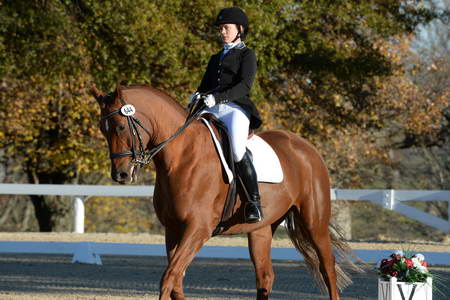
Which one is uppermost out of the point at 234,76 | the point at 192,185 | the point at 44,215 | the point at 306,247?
the point at 234,76

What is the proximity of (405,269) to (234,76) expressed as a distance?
85.1 inches

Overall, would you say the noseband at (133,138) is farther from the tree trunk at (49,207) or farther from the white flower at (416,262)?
the tree trunk at (49,207)

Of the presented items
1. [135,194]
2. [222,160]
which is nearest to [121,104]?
[222,160]

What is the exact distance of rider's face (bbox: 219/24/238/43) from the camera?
7512 millimetres

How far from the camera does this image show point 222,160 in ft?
23.5

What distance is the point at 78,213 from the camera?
17062 mm

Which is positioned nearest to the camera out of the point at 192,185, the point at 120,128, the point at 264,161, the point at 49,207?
the point at 120,128

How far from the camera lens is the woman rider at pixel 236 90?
7.29 metres

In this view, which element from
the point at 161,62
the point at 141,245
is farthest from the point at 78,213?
the point at 141,245

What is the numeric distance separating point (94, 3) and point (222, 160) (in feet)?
→ 38.5

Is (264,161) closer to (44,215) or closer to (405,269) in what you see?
(405,269)

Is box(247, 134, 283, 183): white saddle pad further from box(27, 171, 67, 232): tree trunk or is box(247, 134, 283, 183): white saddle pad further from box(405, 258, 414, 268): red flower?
box(27, 171, 67, 232): tree trunk

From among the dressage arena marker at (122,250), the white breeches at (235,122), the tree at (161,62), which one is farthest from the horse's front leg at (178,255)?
the tree at (161,62)

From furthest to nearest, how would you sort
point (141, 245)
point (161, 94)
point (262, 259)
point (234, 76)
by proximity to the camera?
point (141, 245), point (262, 259), point (234, 76), point (161, 94)
